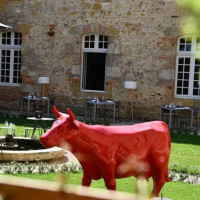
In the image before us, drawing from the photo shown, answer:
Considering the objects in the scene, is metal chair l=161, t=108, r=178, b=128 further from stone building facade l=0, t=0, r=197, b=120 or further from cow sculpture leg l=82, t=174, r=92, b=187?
cow sculpture leg l=82, t=174, r=92, b=187

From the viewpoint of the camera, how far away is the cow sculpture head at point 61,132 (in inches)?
185

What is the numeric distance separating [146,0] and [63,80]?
149 inches

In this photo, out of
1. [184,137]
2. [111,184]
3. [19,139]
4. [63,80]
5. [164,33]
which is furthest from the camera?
[63,80]

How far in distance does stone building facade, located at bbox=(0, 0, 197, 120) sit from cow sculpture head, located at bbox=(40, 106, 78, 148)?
34.5 ft

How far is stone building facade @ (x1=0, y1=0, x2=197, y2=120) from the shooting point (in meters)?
15.1

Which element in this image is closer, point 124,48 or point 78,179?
point 78,179

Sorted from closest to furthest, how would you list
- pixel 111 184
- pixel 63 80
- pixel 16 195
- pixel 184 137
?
pixel 16 195 → pixel 111 184 → pixel 184 137 → pixel 63 80

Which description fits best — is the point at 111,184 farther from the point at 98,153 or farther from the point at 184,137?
the point at 184,137

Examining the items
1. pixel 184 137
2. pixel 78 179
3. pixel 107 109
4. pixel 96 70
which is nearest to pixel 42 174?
pixel 78 179

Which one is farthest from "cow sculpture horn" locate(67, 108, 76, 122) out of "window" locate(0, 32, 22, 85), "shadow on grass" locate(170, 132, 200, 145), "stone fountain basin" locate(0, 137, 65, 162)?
"window" locate(0, 32, 22, 85)

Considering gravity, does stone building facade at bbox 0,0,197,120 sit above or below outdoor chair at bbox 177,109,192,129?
above

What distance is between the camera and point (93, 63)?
16.4 m

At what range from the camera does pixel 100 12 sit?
623 inches

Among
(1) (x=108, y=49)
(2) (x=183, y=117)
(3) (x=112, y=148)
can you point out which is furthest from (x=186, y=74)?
(3) (x=112, y=148)
